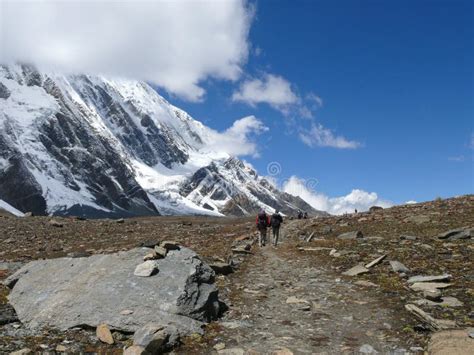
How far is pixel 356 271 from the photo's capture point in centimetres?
1977

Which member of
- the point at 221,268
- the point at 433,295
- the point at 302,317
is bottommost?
the point at 302,317

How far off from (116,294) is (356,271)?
32.7 ft

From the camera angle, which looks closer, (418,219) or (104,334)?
(104,334)

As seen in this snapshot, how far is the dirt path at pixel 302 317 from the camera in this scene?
12227 mm

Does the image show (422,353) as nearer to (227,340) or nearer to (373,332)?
(373,332)

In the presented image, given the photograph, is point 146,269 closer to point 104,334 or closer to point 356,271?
point 104,334

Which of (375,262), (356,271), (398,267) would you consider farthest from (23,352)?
(375,262)

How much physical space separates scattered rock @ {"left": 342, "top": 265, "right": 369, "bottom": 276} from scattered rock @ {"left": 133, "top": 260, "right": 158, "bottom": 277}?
27.0ft

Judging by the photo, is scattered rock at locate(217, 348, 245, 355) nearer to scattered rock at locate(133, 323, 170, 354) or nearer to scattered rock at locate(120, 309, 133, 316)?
scattered rock at locate(133, 323, 170, 354)

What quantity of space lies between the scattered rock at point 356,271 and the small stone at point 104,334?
10.6 m

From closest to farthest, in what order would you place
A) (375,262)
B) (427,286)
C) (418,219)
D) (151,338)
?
(151,338) → (427,286) → (375,262) → (418,219)

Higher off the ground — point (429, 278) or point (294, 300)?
point (429, 278)

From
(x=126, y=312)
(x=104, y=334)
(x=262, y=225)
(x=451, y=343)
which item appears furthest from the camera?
(x=262, y=225)

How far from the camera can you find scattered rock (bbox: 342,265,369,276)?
1962cm
